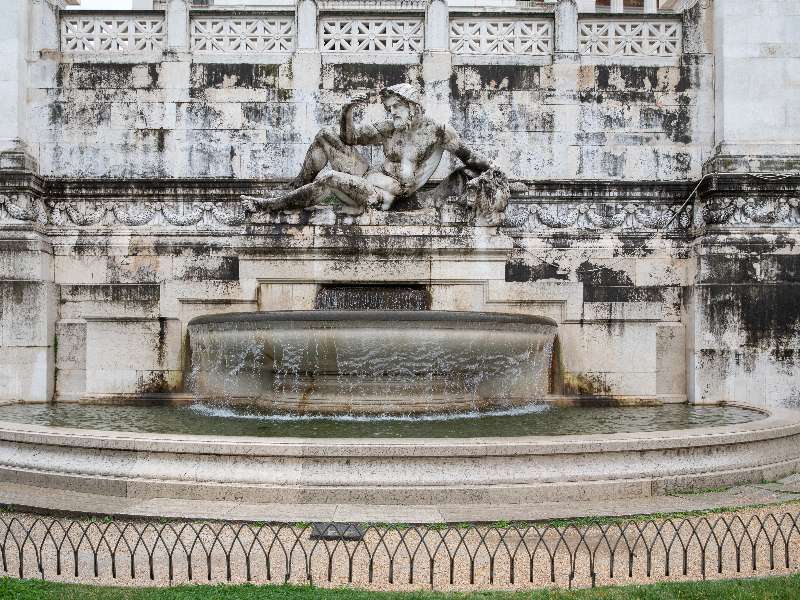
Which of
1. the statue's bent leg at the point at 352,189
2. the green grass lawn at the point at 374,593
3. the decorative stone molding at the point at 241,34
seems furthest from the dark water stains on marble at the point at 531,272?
the green grass lawn at the point at 374,593

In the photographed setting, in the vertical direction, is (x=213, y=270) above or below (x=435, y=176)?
below

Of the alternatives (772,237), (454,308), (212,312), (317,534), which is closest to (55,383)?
(212,312)

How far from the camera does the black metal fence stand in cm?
591

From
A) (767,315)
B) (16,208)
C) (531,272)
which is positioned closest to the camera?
(767,315)

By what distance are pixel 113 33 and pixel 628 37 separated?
933 cm

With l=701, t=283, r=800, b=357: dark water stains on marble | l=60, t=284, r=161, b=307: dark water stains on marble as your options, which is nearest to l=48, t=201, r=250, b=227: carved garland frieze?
l=60, t=284, r=161, b=307: dark water stains on marble

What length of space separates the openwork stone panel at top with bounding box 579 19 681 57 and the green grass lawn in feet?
37.1

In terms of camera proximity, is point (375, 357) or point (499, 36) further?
point (499, 36)

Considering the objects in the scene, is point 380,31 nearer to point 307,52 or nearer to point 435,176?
point 307,52

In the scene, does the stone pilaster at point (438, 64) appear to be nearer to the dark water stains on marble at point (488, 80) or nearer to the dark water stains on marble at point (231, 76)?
the dark water stains on marble at point (488, 80)

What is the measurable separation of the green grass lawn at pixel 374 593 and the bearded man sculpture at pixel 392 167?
872 cm

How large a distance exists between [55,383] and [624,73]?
11.4 meters

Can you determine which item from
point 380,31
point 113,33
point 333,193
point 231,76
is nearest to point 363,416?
point 333,193

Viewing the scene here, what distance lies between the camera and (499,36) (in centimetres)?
1480
